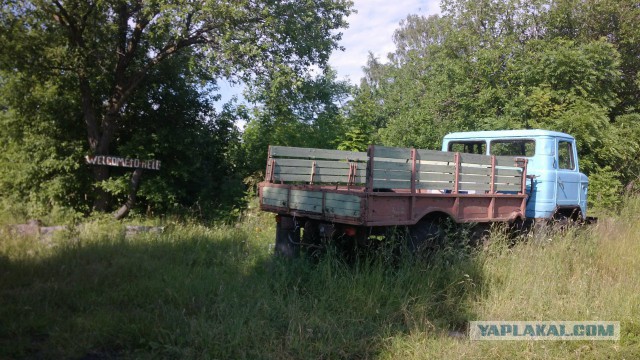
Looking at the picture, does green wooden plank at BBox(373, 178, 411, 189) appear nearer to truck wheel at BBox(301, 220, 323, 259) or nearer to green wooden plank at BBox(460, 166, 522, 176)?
→ green wooden plank at BBox(460, 166, 522, 176)

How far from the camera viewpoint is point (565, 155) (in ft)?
27.9

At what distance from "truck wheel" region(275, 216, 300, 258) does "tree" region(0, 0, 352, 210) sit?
14.5 feet

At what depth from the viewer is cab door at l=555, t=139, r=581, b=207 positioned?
27.0ft

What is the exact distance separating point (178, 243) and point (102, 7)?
5929 mm

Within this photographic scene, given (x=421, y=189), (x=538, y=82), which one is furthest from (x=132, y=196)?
(x=538, y=82)

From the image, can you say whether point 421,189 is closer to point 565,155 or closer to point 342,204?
point 342,204

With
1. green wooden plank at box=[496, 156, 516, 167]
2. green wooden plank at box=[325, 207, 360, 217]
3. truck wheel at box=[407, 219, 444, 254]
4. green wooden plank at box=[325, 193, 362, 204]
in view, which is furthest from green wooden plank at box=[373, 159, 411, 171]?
green wooden plank at box=[496, 156, 516, 167]

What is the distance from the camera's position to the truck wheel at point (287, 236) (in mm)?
6754

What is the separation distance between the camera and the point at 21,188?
444 inches

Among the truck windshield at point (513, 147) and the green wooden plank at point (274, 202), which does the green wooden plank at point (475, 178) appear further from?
the green wooden plank at point (274, 202)

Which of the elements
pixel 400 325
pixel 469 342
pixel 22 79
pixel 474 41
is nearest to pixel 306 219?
pixel 400 325

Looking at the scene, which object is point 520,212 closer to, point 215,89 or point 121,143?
point 215,89

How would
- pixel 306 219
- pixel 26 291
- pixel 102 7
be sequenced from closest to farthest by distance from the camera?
pixel 26 291 → pixel 306 219 → pixel 102 7

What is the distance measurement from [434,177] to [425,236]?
0.80m
